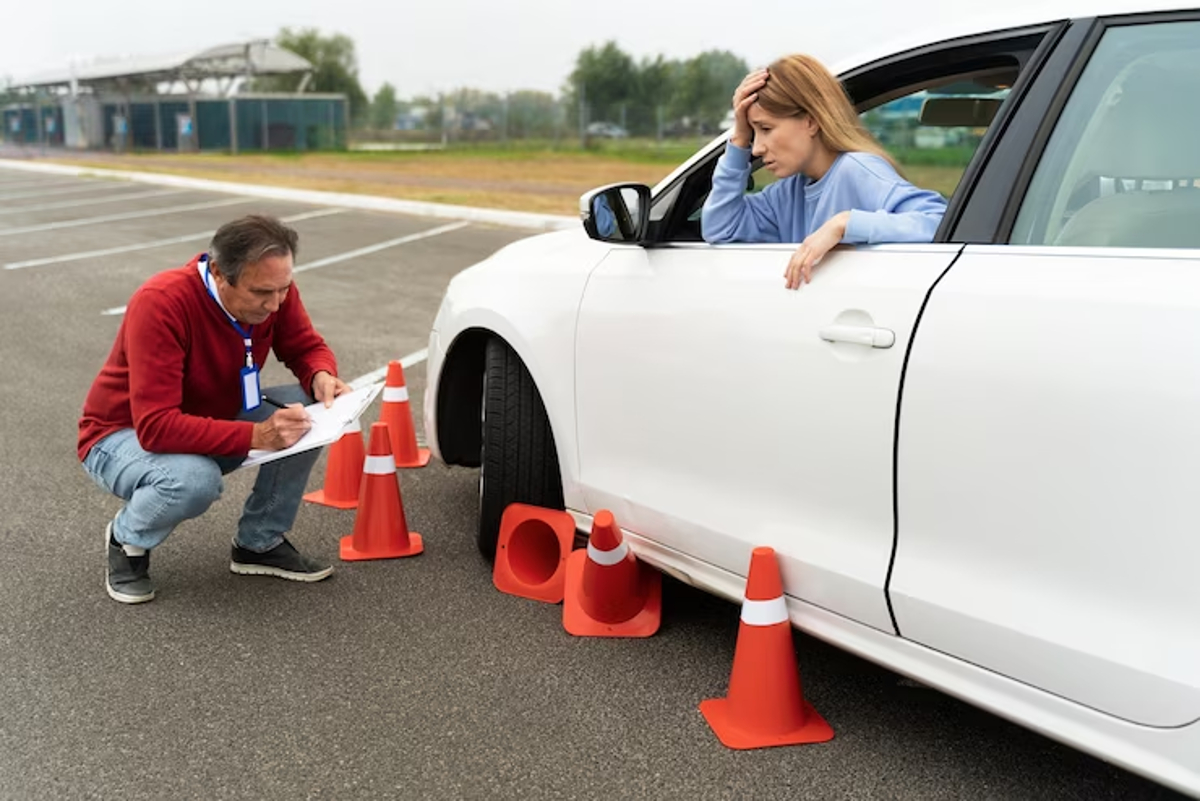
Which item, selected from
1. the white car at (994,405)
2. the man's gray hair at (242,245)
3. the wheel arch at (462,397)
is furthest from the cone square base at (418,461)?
the white car at (994,405)

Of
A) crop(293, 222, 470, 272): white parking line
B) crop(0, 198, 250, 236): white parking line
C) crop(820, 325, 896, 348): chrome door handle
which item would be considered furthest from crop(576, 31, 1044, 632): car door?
crop(0, 198, 250, 236): white parking line

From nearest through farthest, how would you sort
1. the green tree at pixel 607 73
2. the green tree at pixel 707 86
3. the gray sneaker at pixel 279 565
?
the gray sneaker at pixel 279 565 < the green tree at pixel 707 86 < the green tree at pixel 607 73

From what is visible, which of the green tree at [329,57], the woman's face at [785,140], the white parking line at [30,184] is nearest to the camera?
the woman's face at [785,140]

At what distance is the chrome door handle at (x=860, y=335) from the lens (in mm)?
2338

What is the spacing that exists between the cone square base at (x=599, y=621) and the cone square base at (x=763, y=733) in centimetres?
52

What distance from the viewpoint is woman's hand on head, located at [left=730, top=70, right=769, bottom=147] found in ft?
9.64

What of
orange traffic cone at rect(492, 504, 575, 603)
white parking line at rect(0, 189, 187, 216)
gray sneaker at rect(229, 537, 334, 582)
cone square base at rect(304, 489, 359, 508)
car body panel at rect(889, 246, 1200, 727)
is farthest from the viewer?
white parking line at rect(0, 189, 187, 216)

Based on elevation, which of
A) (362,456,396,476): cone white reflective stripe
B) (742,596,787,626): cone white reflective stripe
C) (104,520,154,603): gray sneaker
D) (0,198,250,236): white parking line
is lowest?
(0,198,250,236): white parking line

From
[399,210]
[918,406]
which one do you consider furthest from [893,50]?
[399,210]

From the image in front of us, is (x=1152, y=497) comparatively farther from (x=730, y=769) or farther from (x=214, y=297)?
(x=214, y=297)

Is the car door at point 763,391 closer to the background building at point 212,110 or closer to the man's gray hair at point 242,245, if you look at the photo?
the man's gray hair at point 242,245

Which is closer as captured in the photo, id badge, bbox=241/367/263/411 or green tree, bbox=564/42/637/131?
id badge, bbox=241/367/263/411

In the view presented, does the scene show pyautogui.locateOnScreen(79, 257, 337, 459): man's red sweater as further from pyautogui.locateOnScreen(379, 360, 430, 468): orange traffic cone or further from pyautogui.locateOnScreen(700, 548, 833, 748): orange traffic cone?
pyautogui.locateOnScreen(700, 548, 833, 748): orange traffic cone

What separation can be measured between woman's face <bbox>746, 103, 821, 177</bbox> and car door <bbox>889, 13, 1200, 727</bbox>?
0.73 metres
